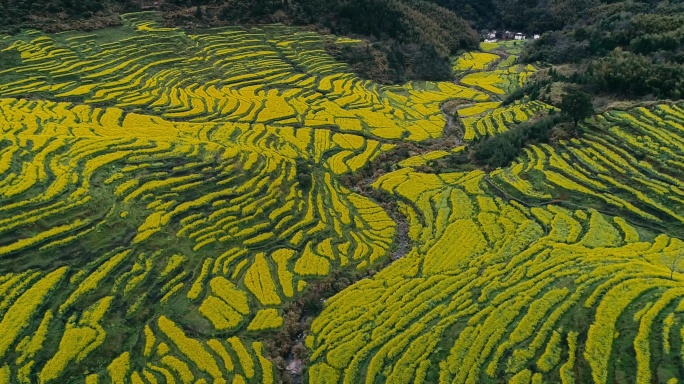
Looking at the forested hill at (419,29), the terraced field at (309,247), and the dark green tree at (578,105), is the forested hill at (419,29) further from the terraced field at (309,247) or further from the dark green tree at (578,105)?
the terraced field at (309,247)

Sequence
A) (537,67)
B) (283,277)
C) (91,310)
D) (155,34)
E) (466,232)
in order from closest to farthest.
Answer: (91,310), (283,277), (466,232), (155,34), (537,67)

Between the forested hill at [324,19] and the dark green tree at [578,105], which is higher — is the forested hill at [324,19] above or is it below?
below

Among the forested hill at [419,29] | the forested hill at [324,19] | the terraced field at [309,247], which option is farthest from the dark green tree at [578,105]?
the forested hill at [324,19]

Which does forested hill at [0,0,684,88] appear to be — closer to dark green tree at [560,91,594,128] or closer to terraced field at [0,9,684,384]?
dark green tree at [560,91,594,128]

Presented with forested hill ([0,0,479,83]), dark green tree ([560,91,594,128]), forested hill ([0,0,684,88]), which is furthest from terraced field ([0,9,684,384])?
forested hill ([0,0,479,83])

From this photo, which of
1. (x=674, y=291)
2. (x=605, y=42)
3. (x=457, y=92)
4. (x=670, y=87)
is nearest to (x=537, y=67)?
(x=605, y=42)

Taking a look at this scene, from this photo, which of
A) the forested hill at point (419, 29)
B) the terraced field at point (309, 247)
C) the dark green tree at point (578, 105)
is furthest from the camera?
the forested hill at point (419, 29)

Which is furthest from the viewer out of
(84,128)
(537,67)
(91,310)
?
(537,67)

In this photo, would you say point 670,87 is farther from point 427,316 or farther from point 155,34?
point 155,34
